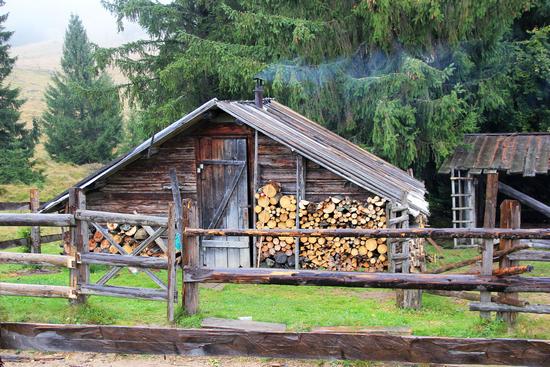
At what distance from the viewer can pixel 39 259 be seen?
334 inches

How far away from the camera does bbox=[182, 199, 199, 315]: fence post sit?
7.36 metres

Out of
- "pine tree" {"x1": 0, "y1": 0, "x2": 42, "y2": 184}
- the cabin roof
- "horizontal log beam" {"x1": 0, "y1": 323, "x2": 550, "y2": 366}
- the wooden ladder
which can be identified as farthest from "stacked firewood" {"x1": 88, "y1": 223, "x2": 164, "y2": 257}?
"pine tree" {"x1": 0, "y1": 0, "x2": 42, "y2": 184}

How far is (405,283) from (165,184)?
8317mm

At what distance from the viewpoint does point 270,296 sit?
36.4ft

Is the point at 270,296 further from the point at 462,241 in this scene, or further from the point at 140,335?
the point at 462,241

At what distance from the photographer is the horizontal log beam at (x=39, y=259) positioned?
27.4 feet

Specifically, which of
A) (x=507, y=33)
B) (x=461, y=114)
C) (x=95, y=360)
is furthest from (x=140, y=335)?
(x=507, y=33)

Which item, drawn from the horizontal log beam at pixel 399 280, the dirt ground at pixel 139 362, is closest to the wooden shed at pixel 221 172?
the horizontal log beam at pixel 399 280

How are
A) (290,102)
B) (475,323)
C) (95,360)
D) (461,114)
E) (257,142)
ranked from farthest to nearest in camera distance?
(290,102), (461,114), (257,142), (475,323), (95,360)

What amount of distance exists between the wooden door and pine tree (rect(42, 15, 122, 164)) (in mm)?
25905

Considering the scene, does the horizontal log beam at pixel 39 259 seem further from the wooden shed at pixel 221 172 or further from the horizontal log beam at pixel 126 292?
the wooden shed at pixel 221 172

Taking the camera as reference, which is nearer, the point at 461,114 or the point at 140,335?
the point at 140,335

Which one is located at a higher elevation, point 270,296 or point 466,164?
point 466,164

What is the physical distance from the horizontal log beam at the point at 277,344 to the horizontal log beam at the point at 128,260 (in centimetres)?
328
